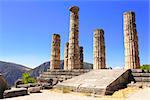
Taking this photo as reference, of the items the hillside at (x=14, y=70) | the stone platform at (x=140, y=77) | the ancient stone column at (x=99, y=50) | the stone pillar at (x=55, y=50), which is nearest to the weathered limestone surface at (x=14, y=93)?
A: the stone platform at (x=140, y=77)

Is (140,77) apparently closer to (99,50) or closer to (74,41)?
(99,50)

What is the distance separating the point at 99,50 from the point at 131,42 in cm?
414

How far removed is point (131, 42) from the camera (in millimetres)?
18562

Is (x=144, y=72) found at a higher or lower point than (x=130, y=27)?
lower

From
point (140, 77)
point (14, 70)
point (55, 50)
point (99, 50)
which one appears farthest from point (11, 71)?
point (140, 77)

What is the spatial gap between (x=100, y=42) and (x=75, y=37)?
302 cm

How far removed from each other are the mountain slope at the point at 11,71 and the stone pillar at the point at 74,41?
7961 cm

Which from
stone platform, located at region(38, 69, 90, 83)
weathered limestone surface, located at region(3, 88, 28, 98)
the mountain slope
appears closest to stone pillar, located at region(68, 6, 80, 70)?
stone platform, located at region(38, 69, 90, 83)

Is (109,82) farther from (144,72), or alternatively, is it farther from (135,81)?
(144,72)

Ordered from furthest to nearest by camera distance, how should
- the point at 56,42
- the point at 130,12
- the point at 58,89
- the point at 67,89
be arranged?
the point at 56,42
the point at 130,12
the point at 58,89
the point at 67,89

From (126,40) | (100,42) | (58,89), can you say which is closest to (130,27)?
(126,40)

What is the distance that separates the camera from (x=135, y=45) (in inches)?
733

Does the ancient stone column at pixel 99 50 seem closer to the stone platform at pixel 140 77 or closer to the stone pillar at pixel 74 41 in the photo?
the stone pillar at pixel 74 41

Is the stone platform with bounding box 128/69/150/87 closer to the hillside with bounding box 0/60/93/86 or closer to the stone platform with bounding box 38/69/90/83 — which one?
the stone platform with bounding box 38/69/90/83
